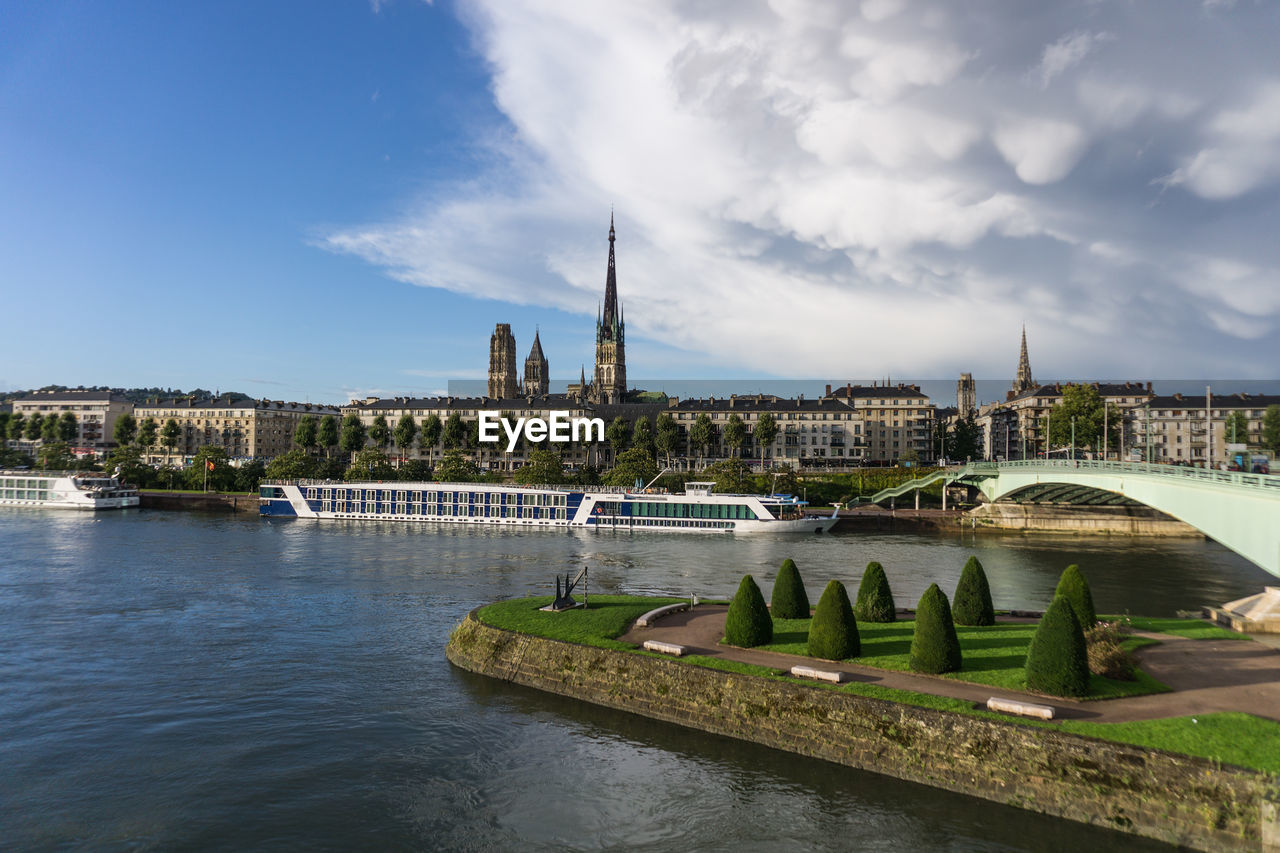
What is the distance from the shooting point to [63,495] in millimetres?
117250

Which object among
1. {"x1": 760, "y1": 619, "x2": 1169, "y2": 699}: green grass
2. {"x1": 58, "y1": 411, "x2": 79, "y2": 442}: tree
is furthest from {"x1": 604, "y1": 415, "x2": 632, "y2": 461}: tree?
{"x1": 760, "y1": 619, "x2": 1169, "y2": 699}: green grass

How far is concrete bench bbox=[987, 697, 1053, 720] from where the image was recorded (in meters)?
20.2

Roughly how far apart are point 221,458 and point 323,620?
12038 centimetres

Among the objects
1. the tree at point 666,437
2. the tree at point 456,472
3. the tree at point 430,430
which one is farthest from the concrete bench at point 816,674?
the tree at point 430,430

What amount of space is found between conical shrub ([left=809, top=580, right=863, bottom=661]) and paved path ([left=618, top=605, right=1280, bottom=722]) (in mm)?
445

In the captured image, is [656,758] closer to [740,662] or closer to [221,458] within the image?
[740,662]

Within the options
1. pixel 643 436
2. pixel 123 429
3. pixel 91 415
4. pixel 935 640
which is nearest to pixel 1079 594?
pixel 935 640

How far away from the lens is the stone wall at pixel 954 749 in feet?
57.5

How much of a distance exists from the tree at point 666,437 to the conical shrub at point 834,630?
4955 inches

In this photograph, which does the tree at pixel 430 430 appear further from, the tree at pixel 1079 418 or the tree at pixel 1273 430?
the tree at pixel 1273 430

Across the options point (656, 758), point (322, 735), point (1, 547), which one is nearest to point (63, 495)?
point (1, 547)

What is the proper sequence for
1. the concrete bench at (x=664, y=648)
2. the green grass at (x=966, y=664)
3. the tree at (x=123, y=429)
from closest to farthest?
the green grass at (x=966, y=664), the concrete bench at (x=664, y=648), the tree at (x=123, y=429)

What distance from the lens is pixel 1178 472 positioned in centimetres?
4281

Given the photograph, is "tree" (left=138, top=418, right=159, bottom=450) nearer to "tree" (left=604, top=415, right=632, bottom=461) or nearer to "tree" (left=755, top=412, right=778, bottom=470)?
"tree" (left=604, top=415, right=632, bottom=461)
